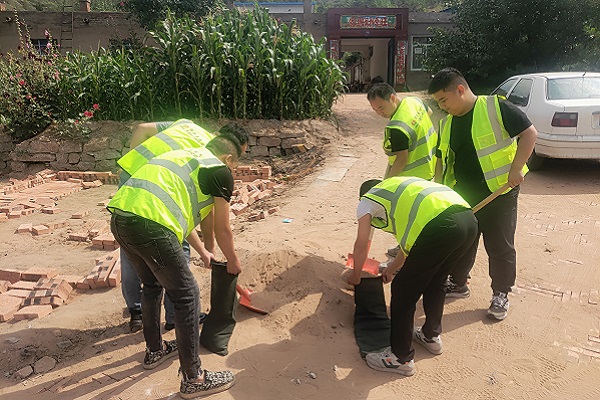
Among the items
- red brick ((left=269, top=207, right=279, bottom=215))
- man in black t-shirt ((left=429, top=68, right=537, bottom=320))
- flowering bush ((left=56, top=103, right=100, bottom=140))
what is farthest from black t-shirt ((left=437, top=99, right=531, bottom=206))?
flowering bush ((left=56, top=103, right=100, bottom=140))

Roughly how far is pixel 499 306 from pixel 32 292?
3.78 metres

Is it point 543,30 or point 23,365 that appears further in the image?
point 543,30

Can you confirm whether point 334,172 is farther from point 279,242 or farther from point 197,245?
point 197,245

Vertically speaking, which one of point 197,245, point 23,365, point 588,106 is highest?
point 588,106

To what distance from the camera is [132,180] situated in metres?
2.60

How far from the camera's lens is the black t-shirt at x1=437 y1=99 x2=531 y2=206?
3.36m

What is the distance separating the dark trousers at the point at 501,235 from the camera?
11.0ft

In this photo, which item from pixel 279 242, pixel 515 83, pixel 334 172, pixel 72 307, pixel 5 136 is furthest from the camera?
pixel 5 136

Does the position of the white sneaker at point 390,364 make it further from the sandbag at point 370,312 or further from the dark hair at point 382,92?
the dark hair at point 382,92

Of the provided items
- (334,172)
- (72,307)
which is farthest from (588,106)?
(72,307)

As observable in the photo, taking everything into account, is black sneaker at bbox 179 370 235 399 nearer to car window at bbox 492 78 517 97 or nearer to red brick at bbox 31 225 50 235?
red brick at bbox 31 225 50 235

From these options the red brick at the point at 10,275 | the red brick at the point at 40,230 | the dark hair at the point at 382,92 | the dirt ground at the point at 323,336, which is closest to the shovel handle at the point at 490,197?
the dirt ground at the point at 323,336

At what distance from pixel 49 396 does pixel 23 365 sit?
553 millimetres

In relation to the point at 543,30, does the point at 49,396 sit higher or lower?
lower
